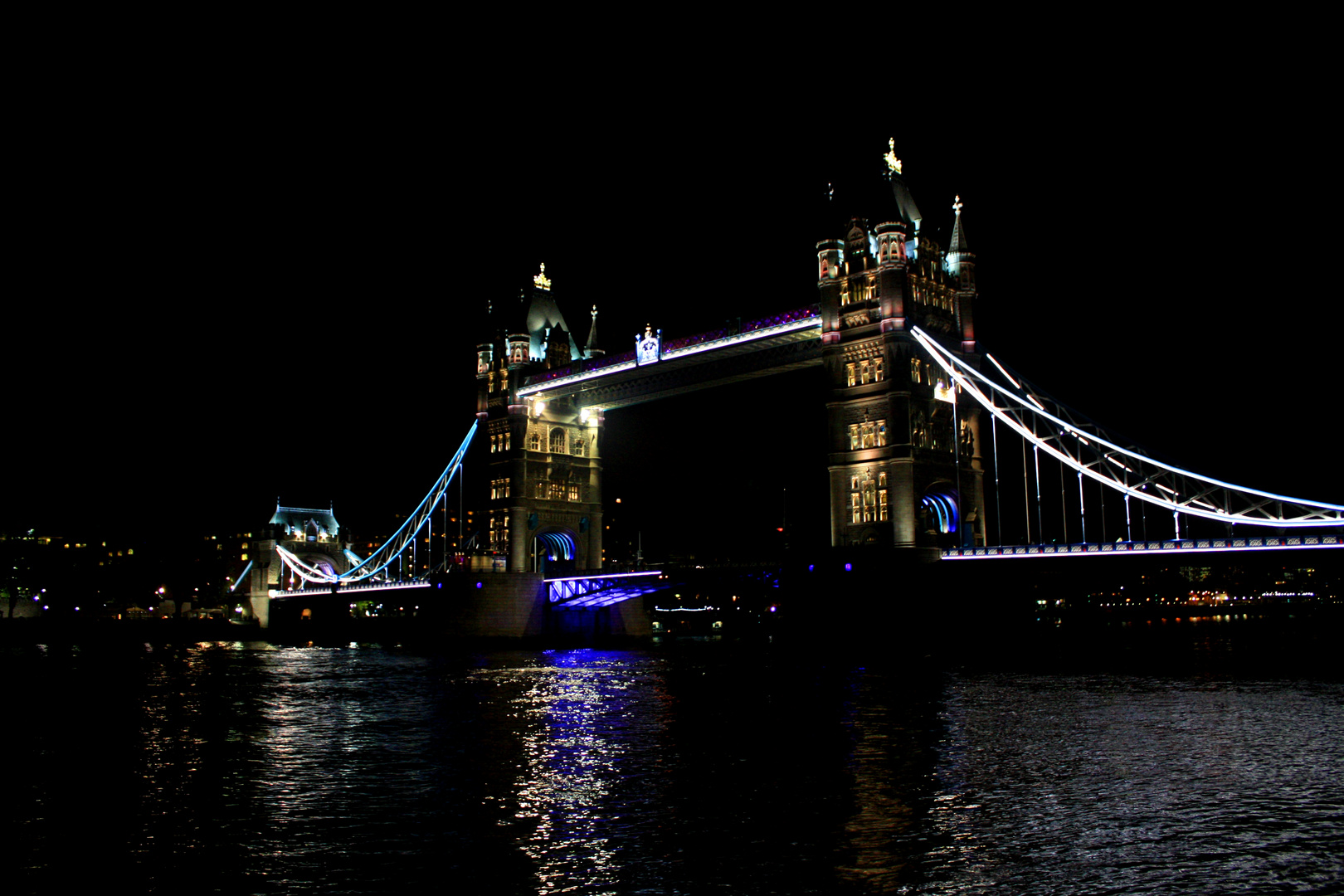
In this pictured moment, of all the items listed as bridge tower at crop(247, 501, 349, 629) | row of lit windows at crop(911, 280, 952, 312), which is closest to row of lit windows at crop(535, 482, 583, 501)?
row of lit windows at crop(911, 280, 952, 312)

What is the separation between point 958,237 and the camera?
6066cm

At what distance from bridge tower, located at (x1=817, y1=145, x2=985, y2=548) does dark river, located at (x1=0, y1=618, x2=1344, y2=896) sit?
60.7 feet

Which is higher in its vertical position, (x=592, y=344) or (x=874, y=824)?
(x=592, y=344)

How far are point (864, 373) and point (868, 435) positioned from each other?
3.07 metres

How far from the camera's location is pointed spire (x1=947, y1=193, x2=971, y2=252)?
198 ft

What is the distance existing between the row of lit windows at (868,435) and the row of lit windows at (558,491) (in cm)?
3117

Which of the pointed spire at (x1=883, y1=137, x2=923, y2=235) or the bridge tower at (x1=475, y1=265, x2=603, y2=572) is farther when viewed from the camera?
the bridge tower at (x1=475, y1=265, x2=603, y2=572)

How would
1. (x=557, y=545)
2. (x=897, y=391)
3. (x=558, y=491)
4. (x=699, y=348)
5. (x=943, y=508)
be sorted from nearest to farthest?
(x=897, y=391), (x=943, y=508), (x=699, y=348), (x=558, y=491), (x=557, y=545)

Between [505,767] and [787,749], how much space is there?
528 cm

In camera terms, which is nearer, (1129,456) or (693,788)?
(693,788)

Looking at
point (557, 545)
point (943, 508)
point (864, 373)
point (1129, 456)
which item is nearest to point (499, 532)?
point (557, 545)

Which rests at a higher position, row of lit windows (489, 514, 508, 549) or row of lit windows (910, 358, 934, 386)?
row of lit windows (910, 358, 934, 386)

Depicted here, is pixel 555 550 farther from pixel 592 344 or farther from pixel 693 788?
pixel 693 788

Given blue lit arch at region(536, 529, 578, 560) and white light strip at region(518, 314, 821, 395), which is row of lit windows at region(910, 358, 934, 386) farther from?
blue lit arch at region(536, 529, 578, 560)
